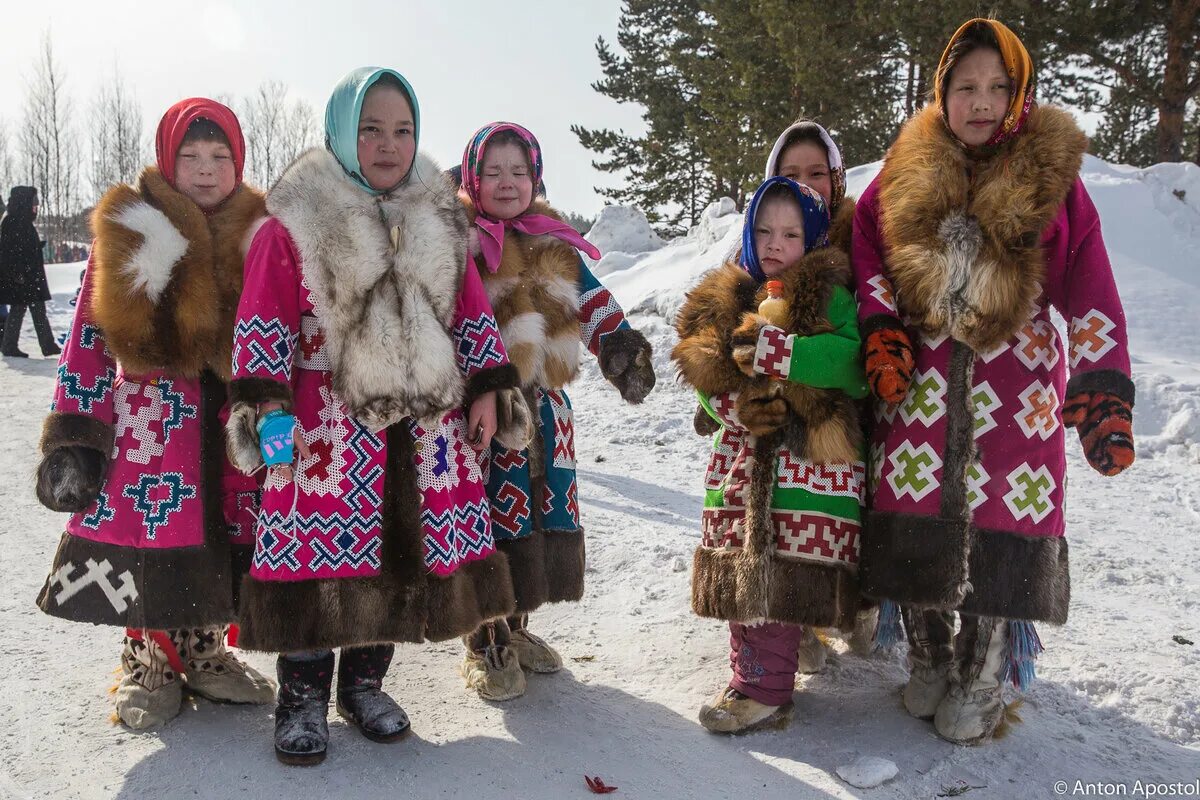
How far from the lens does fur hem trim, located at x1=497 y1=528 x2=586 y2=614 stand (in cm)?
270

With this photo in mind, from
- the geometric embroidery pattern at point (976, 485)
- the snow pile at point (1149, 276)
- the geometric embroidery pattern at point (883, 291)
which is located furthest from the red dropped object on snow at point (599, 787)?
the snow pile at point (1149, 276)

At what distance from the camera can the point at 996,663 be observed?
250cm

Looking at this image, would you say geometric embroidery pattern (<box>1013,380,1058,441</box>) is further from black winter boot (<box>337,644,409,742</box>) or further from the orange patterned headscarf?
black winter boot (<box>337,644,409,742</box>)

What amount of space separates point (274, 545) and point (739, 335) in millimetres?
1337

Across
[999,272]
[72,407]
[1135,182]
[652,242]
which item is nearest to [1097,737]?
[999,272]

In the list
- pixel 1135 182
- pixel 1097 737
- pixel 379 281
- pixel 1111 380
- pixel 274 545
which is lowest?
pixel 1097 737

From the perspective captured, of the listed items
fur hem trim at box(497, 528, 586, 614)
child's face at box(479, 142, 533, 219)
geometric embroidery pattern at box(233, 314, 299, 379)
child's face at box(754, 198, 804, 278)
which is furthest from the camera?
child's face at box(479, 142, 533, 219)

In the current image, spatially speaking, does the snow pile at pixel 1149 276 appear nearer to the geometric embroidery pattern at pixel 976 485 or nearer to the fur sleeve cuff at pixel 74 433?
the geometric embroidery pattern at pixel 976 485

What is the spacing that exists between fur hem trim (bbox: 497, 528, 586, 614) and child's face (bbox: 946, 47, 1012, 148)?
1.65 m

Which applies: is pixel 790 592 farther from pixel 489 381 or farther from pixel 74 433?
pixel 74 433

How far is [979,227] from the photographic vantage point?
2.34 m

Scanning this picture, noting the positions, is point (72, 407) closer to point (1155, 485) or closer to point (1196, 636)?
point (1196, 636)

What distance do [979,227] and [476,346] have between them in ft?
4.55

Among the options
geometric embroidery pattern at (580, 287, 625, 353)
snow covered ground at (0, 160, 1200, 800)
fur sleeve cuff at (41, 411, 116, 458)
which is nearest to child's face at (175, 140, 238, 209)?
fur sleeve cuff at (41, 411, 116, 458)
